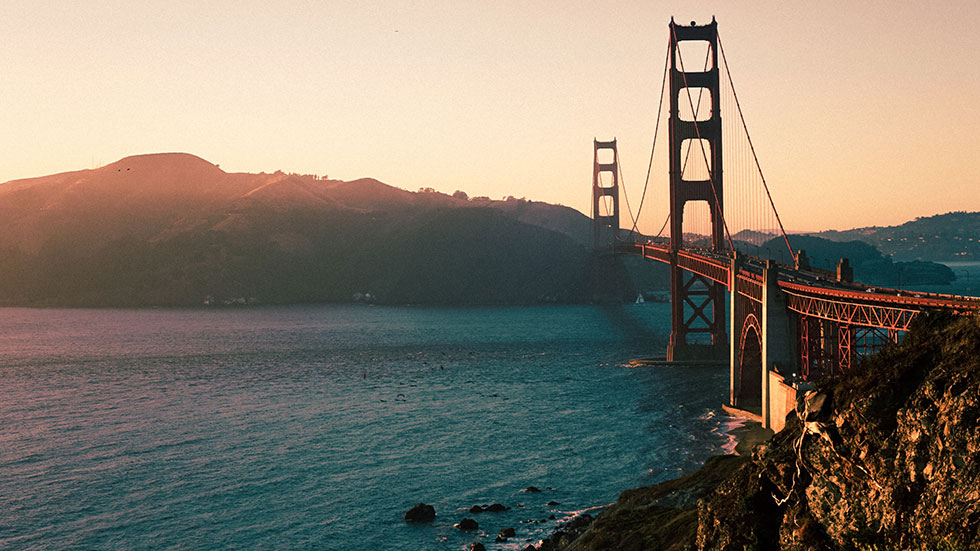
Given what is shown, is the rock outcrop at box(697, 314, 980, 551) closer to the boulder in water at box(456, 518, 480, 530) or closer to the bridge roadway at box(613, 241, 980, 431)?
the bridge roadway at box(613, 241, 980, 431)

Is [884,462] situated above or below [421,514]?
above

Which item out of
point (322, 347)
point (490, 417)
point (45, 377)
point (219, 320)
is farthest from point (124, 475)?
point (219, 320)

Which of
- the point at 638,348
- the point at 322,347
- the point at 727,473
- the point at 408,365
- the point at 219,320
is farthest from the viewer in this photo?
the point at 219,320

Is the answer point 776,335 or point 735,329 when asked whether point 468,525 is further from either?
point 735,329

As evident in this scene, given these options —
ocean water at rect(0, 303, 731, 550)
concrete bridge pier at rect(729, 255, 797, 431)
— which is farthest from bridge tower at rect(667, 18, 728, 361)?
concrete bridge pier at rect(729, 255, 797, 431)

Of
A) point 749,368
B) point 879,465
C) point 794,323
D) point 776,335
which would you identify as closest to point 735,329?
point 749,368

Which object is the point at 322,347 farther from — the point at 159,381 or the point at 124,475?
the point at 124,475
